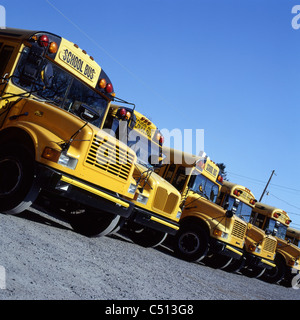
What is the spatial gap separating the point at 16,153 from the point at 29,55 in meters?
1.25

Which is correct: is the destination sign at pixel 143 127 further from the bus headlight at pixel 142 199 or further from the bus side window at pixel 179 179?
the bus side window at pixel 179 179

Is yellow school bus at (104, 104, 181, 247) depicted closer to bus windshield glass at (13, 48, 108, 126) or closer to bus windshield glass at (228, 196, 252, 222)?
bus windshield glass at (13, 48, 108, 126)

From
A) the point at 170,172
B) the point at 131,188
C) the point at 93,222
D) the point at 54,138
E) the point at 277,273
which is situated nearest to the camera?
the point at 54,138

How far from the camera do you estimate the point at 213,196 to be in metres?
10.3

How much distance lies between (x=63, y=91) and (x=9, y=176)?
1.55 metres

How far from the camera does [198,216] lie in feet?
30.6

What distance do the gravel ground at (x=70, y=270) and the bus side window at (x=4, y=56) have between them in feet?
6.61

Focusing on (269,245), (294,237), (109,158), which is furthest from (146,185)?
(294,237)

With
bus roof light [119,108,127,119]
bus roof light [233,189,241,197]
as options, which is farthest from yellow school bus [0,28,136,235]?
bus roof light [233,189,241,197]

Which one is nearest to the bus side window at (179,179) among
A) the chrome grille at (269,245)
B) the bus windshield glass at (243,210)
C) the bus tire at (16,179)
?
the bus windshield glass at (243,210)

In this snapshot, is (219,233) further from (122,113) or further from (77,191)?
(77,191)

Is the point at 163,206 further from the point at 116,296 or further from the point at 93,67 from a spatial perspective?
the point at 116,296
